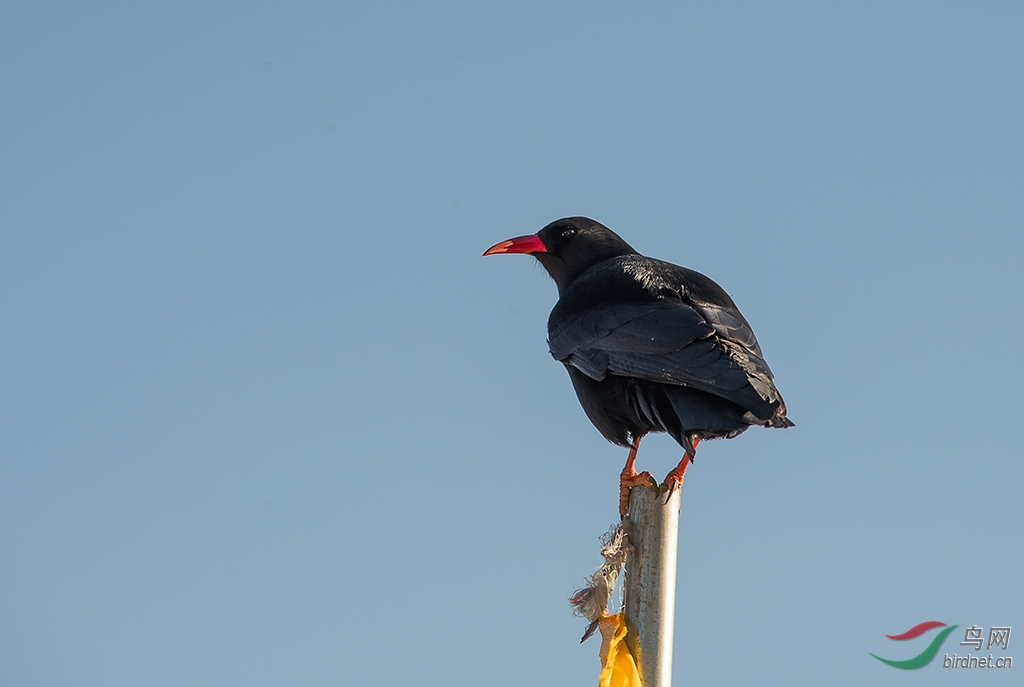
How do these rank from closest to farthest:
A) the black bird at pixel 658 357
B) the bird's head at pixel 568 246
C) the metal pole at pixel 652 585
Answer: the metal pole at pixel 652 585
the black bird at pixel 658 357
the bird's head at pixel 568 246

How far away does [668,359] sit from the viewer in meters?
5.54

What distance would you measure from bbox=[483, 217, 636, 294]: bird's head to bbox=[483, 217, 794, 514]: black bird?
0.24 m

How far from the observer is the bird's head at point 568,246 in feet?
26.2

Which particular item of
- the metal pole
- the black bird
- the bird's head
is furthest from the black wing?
the bird's head

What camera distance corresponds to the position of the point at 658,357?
564 centimetres

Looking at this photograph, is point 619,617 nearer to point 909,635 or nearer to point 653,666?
point 653,666

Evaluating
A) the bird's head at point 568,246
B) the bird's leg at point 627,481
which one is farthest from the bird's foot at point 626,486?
the bird's head at point 568,246

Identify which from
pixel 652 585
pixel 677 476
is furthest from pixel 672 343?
pixel 652 585

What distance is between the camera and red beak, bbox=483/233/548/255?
8.23 metres

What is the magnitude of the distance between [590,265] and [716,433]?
9.71 feet

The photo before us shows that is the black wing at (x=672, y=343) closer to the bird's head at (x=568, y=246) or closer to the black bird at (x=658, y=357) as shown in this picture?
the black bird at (x=658, y=357)

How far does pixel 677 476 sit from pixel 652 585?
3.10 ft

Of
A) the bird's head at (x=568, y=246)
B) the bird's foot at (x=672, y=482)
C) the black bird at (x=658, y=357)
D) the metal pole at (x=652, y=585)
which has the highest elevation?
the bird's head at (x=568, y=246)

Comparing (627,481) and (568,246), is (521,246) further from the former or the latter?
(627,481)
